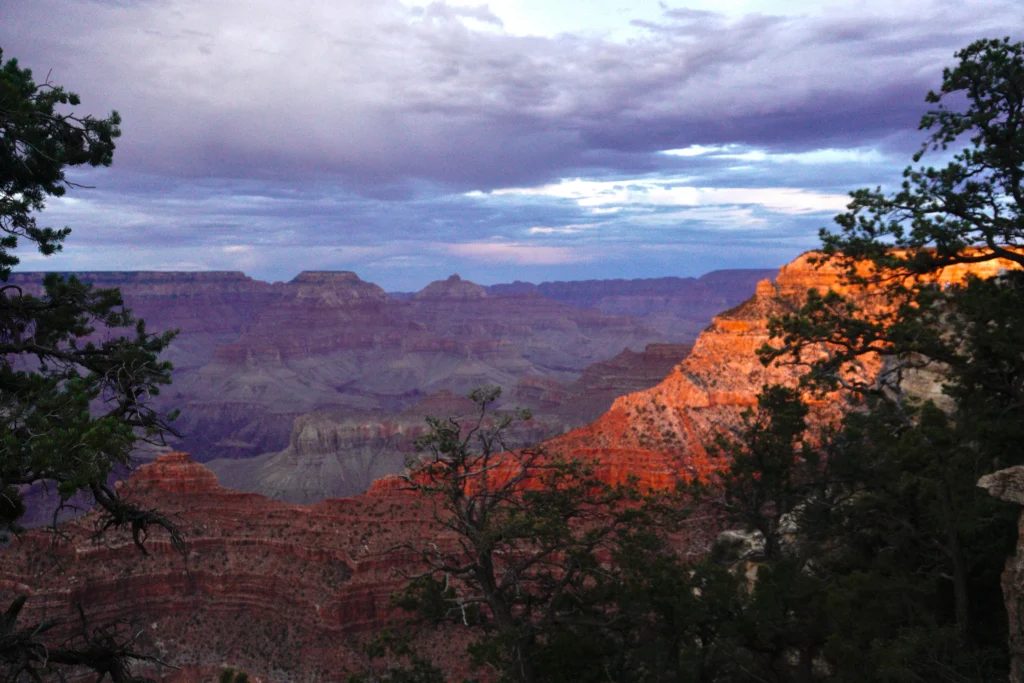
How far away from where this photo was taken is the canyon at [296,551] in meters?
41.1

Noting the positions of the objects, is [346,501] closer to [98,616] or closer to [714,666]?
[98,616]

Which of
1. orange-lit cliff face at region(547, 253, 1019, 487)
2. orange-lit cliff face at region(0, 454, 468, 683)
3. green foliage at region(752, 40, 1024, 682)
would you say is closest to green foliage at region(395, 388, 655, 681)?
green foliage at region(752, 40, 1024, 682)

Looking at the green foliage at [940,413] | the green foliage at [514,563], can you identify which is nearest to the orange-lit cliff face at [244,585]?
the green foliage at [514,563]

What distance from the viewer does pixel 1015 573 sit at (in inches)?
397

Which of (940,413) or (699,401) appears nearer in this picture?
(940,413)

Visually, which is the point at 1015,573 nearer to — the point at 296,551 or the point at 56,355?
→ the point at 56,355

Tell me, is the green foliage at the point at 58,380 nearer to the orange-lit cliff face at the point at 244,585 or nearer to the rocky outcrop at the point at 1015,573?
the rocky outcrop at the point at 1015,573

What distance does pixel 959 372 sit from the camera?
48.5 ft

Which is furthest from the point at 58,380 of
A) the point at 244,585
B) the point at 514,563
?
the point at 244,585

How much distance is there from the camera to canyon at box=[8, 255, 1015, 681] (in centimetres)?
4109

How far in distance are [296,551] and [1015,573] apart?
1833 inches

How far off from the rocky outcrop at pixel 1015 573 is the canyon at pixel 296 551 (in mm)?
25719

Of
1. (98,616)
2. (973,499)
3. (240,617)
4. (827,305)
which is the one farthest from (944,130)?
(98,616)

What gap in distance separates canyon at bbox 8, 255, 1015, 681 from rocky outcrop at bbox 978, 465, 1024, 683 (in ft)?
84.4
